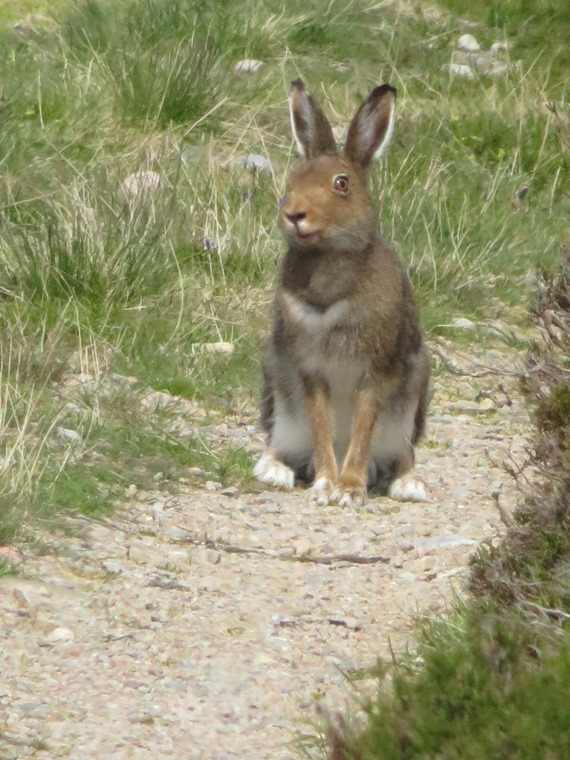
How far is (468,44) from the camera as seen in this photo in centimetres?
1247

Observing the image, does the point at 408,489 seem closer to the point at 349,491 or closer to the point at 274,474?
the point at 349,491

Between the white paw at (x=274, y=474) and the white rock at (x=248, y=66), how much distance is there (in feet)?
16.0

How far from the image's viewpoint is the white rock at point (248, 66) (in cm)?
1110

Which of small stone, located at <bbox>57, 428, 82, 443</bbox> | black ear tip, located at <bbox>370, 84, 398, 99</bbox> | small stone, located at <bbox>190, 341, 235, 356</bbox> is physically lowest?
small stone, located at <bbox>190, 341, 235, 356</bbox>

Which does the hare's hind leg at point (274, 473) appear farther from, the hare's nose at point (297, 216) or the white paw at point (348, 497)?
the hare's nose at point (297, 216)

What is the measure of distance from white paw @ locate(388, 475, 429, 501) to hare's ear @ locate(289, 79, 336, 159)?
1400mm

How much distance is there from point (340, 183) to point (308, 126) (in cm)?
39

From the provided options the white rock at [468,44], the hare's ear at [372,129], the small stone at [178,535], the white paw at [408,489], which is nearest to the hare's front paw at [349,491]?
→ the white paw at [408,489]

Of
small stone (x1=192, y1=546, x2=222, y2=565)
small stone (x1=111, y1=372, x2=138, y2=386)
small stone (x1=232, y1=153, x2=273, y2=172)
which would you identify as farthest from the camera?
small stone (x1=232, y1=153, x2=273, y2=172)

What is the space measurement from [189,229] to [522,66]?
166 inches

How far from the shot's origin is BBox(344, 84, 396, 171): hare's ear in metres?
6.86

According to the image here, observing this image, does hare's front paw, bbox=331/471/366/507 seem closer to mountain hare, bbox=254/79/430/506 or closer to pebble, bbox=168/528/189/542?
mountain hare, bbox=254/79/430/506

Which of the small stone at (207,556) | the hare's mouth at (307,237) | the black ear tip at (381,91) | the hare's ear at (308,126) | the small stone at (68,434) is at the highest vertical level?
the black ear tip at (381,91)

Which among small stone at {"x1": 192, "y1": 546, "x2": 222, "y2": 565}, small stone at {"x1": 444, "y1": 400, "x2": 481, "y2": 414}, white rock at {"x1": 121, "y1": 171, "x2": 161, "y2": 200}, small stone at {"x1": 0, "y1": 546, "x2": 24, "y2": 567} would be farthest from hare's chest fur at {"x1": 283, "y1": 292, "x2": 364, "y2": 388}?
white rock at {"x1": 121, "y1": 171, "x2": 161, "y2": 200}
